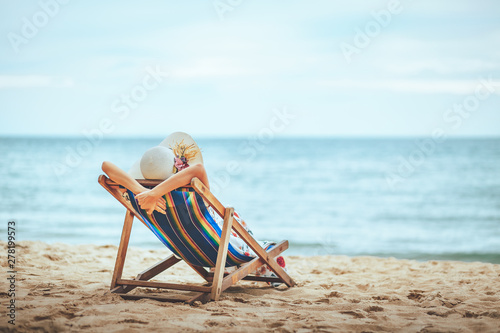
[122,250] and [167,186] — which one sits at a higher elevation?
[167,186]

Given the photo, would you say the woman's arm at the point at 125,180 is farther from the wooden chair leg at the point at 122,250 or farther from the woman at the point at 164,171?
the wooden chair leg at the point at 122,250

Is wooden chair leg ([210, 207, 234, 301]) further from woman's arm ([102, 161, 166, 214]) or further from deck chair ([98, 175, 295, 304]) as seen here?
woman's arm ([102, 161, 166, 214])

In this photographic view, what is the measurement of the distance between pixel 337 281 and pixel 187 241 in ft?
5.25

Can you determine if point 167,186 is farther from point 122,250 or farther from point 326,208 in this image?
point 326,208

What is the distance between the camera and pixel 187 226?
3.43 m

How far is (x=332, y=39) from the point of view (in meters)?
29.6

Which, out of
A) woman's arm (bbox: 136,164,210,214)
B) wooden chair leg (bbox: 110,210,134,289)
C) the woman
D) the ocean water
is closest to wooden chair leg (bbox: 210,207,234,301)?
the woman

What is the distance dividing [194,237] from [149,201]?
0.46 metres

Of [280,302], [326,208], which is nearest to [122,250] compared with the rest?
[280,302]

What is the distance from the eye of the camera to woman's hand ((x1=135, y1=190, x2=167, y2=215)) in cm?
323

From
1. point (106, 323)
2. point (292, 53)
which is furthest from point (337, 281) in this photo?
point (292, 53)

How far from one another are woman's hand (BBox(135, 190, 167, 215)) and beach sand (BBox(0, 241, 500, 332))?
→ 605mm

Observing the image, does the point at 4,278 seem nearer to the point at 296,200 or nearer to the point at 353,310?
the point at 353,310

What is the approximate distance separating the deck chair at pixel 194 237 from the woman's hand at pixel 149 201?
0.05m
